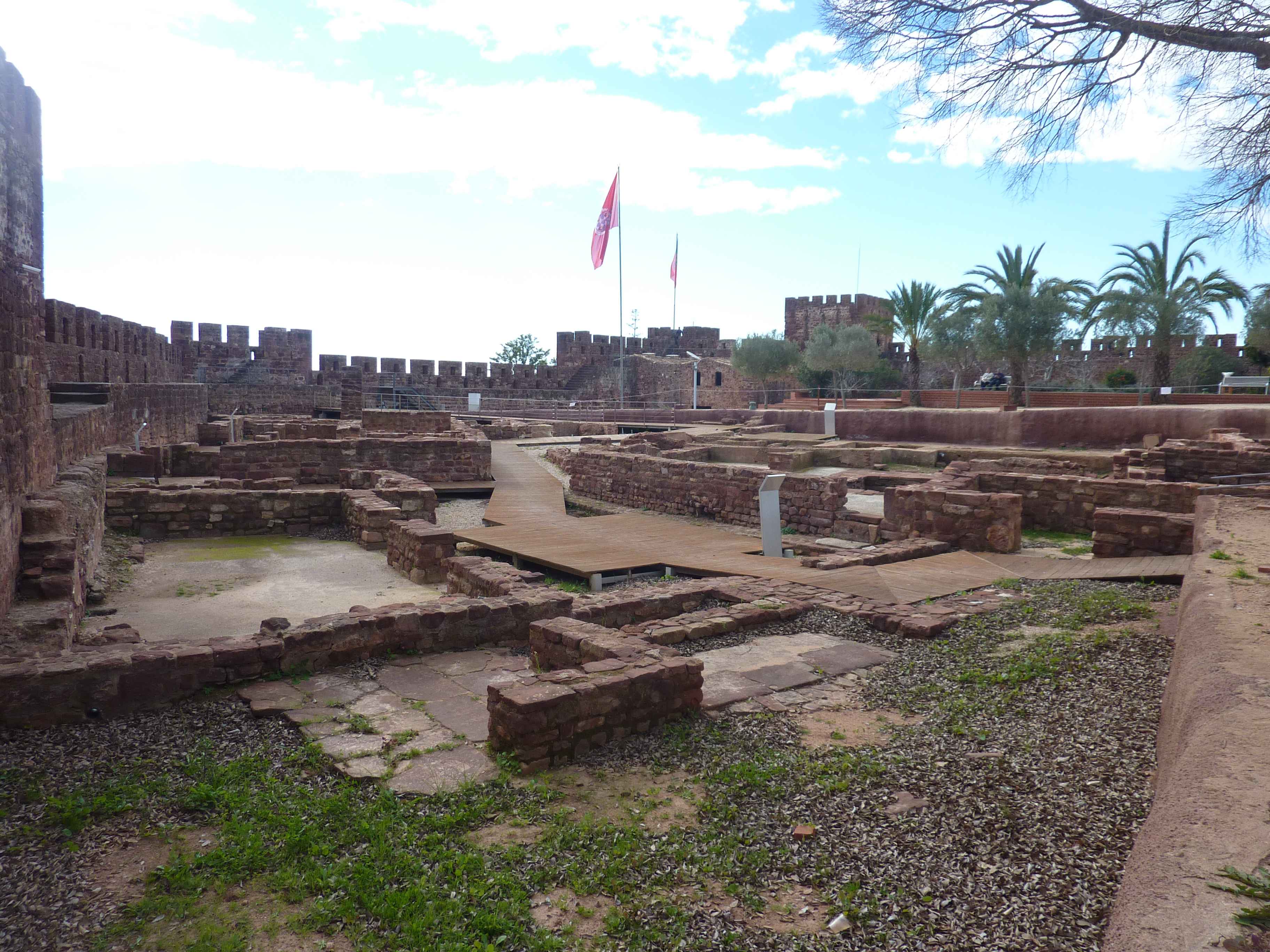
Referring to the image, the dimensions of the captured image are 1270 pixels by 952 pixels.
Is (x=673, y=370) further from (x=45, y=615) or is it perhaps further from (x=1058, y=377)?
(x=45, y=615)

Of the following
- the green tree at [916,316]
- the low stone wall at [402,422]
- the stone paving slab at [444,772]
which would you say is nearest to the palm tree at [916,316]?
the green tree at [916,316]

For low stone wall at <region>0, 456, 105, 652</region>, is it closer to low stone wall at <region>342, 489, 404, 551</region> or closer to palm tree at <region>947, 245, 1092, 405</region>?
low stone wall at <region>342, 489, 404, 551</region>

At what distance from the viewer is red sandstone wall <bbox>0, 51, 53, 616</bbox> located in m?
A: 6.08

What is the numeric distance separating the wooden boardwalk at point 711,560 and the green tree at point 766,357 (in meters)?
33.6

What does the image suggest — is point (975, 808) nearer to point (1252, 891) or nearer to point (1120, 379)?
point (1252, 891)

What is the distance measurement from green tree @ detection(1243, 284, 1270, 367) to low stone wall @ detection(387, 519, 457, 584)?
31251 millimetres

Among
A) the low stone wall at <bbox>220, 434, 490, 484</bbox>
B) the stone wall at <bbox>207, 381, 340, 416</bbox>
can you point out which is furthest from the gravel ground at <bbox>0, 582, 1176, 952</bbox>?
the stone wall at <bbox>207, 381, 340, 416</bbox>

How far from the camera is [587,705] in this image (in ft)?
13.1

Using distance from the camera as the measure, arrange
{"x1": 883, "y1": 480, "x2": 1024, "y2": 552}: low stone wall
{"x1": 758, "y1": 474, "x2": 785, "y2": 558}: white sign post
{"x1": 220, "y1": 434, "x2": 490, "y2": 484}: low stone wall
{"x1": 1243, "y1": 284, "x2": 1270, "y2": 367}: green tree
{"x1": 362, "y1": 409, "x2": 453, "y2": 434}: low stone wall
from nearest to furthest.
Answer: {"x1": 883, "y1": 480, "x2": 1024, "y2": 552}: low stone wall → {"x1": 758, "y1": 474, "x2": 785, "y2": 558}: white sign post → {"x1": 220, "y1": 434, "x2": 490, "y2": 484}: low stone wall → {"x1": 362, "y1": 409, "x2": 453, "y2": 434}: low stone wall → {"x1": 1243, "y1": 284, "x2": 1270, "y2": 367}: green tree

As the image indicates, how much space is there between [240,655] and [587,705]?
230 cm

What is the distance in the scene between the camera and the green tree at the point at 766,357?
4603 cm

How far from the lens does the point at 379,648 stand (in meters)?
5.61

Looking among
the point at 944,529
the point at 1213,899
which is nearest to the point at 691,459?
the point at 944,529

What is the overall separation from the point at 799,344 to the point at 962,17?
49.6 metres
